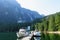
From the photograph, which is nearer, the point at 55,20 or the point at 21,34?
the point at 21,34

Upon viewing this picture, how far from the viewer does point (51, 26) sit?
10850 centimetres

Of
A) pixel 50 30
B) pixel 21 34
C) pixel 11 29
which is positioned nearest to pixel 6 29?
pixel 11 29

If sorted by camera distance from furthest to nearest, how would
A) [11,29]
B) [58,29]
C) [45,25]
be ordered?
1. [11,29]
2. [45,25]
3. [58,29]

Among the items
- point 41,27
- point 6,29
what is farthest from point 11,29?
point 41,27

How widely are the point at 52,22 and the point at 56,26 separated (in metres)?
5.36

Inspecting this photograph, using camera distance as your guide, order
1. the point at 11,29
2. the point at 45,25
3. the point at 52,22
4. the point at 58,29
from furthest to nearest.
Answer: the point at 11,29
the point at 45,25
the point at 52,22
the point at 58,29

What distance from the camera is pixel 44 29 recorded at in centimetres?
12081

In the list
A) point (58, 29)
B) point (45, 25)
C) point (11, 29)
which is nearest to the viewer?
point (58, 29)

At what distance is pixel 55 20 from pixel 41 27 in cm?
1975

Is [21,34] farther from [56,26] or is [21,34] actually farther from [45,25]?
[45,25]

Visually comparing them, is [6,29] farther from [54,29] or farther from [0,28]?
[54,29]

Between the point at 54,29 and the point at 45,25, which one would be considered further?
the point at 45,25

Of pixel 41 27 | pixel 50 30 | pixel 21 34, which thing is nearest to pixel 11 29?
pixel 41 27

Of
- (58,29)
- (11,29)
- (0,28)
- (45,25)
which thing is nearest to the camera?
(58,29)
